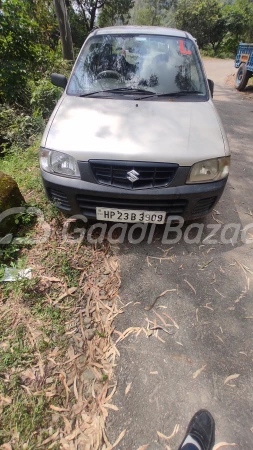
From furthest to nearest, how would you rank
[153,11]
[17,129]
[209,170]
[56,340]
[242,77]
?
[153,11] < [242,77] < [17,129] < [209,170] < [56,340]

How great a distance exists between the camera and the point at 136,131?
210 cm

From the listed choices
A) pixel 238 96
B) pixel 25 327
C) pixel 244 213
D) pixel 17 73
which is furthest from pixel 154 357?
pixel 238 96

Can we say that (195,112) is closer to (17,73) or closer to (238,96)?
(17,73)

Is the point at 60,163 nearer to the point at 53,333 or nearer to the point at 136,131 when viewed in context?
the point at 136,131

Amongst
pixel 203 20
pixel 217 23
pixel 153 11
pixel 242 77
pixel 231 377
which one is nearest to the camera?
pixel 231 377

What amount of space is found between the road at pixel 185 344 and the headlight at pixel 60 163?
2.86 feet

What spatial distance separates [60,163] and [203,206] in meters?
1.27

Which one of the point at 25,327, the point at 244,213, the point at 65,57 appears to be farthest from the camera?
the point at 65,57

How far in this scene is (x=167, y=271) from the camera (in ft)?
7.45

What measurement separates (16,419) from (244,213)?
2.86 m

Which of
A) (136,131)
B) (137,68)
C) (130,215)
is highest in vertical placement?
(137,68)

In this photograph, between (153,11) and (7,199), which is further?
(153,11)

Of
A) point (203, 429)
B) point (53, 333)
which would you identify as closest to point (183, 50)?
point (53, 333)

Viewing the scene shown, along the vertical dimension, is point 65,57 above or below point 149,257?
above
